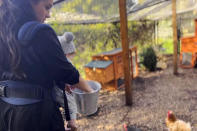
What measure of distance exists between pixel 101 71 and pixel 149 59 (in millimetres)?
2406

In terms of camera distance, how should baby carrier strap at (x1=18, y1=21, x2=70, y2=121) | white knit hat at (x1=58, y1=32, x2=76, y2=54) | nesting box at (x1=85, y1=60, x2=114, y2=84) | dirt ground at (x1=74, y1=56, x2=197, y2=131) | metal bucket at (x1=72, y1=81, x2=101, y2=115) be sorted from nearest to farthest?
→ 1. baby carrier strap at (x1=18, y1=21, x2=70, y2=121)
2. white knit hat at (x1=58, y1=32, x2=76, y2=54)
3. metal bucket at (x1=72, y1=81, x2=101, y2=115)
4. dirt ground at (x1=74, y1=56, x2=197, y2=131)
5. nesting box at (x1=85, y1=60, x2=114, y2=84)

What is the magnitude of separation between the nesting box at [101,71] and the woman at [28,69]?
2863mm

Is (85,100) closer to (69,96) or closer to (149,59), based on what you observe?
(69,96)

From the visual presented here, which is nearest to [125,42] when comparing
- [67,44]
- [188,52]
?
[67,44]

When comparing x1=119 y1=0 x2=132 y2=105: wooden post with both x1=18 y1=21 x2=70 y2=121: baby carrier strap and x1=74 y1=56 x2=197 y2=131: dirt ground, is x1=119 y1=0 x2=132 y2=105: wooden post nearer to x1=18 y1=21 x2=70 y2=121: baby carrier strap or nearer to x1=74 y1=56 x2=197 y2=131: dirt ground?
x1=74 y1=56 x2=197 y2=131: dirt ground

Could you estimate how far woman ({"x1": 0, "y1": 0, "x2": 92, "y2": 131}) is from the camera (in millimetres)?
861

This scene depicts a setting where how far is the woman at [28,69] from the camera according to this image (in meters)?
0.86

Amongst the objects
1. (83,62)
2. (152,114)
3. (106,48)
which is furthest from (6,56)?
(106,48)

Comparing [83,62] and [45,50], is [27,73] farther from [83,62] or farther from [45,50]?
[83,62]

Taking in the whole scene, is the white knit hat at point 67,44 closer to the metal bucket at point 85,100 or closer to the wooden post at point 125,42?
the metal bucket at point 85,100

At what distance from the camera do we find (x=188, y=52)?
5.83m

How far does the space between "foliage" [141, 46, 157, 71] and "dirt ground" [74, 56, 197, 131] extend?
76 centimetres

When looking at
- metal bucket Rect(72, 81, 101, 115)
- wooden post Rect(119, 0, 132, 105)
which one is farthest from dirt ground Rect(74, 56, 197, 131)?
metal bucket Rect(72, 81, 101, 115)

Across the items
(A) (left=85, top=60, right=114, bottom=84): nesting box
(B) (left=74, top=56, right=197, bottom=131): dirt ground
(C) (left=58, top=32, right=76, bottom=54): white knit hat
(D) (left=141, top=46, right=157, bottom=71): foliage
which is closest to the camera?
(C) (left=58, top=32, right=76, bottom=54): white knit hat
